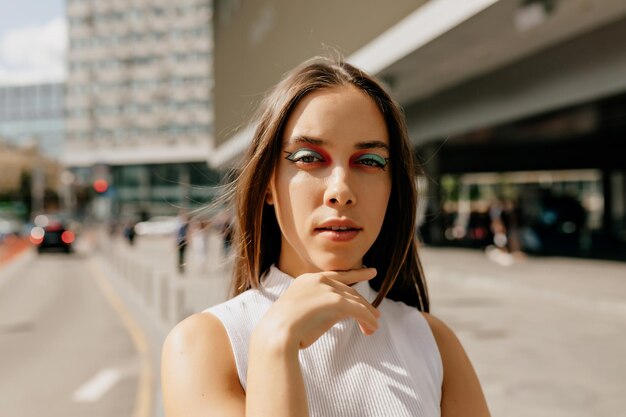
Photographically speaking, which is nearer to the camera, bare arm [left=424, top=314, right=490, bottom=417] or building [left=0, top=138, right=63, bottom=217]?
bare arm [left=424, top=314, right=490, bottom=417]

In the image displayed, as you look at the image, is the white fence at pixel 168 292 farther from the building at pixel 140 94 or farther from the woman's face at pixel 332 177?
the building at pixel 140 94

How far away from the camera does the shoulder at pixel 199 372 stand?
1348 millimetres

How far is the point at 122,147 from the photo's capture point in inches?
3211

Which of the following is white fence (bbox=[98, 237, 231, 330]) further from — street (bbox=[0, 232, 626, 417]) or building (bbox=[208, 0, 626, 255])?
building (bbox=[208, 0, 626, 255])

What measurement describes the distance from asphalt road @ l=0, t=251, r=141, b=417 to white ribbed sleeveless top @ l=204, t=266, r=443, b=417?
530 cm

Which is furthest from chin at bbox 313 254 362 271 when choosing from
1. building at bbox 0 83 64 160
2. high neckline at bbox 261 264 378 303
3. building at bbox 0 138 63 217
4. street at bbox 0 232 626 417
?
building at bbox 0 83 64 160

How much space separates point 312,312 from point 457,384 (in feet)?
1.69

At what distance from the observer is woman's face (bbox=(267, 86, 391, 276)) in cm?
148

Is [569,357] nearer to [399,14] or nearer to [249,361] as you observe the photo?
[249,361]

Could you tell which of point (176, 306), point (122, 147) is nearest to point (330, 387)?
point (176, 306)

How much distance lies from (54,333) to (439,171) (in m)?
27.9

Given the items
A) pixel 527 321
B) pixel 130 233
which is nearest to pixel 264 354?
pixel 527 321

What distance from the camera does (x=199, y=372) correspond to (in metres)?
1.37

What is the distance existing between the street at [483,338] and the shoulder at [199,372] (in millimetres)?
626
